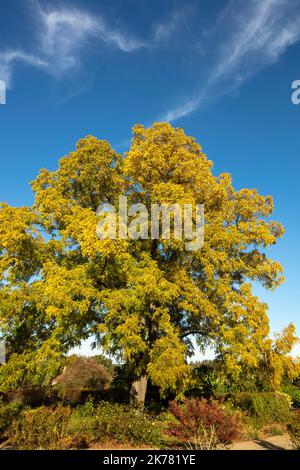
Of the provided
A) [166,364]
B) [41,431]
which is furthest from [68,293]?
[41,431]

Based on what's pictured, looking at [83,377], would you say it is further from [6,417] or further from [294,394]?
[6,417]

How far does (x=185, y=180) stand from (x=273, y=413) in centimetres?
1126

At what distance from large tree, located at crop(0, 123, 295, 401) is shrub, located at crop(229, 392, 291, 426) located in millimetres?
3263

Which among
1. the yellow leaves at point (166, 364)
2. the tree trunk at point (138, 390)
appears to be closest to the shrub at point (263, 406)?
the tree trunk at point (138, 390)

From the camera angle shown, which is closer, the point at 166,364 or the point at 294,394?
the point at 166,364

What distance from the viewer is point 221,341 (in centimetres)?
1405

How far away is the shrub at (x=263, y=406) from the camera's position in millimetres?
16141

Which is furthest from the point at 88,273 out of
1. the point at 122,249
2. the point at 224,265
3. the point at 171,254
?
the point at 224,265

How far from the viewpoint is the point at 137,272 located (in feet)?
43.3

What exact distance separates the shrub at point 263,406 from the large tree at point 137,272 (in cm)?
326

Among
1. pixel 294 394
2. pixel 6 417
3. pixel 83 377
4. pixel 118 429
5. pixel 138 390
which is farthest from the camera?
pixel 83 377

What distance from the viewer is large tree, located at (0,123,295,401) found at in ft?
41.4

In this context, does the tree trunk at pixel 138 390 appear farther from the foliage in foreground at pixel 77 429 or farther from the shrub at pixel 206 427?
the shrub at pixel 206 427

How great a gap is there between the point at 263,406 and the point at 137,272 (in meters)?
9.31
